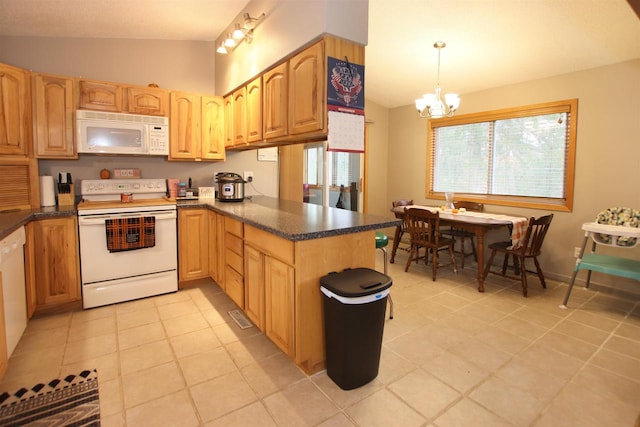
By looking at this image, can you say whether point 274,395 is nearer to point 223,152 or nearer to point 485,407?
point 485,407

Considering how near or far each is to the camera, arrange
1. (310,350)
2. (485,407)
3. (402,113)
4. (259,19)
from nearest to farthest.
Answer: (485,407) < (310,350) < (259,19) < (402,113)

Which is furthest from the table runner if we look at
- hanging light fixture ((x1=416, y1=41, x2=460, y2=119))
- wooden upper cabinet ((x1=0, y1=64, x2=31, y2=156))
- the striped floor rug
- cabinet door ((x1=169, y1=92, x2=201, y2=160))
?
wooden upper cabinet ((x1=0, y1=64, x2=31, y2=156))

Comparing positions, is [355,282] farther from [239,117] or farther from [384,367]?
[239,117]

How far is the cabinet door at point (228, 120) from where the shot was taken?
377 centimetres

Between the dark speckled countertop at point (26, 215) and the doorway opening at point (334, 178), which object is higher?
the doorway opening at point (334, 178)

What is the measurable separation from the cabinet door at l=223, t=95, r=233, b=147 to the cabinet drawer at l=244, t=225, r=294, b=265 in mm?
1628

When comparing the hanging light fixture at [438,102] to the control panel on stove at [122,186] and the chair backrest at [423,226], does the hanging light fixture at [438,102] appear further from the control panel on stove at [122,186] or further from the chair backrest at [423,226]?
the control panel on stove at [122,186]

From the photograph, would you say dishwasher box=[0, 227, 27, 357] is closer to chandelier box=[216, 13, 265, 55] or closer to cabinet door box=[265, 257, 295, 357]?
cabinet door box=[265, 257, 295, 357]

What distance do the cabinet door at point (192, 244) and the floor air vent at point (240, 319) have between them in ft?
2.55

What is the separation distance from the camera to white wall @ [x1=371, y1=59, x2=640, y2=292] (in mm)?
3316

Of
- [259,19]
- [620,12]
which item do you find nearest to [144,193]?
[259,19]

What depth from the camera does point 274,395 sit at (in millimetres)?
1873

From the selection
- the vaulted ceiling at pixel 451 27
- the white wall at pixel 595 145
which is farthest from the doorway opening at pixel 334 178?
the white wall at pixel 595 145

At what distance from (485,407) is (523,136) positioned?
139 inches
